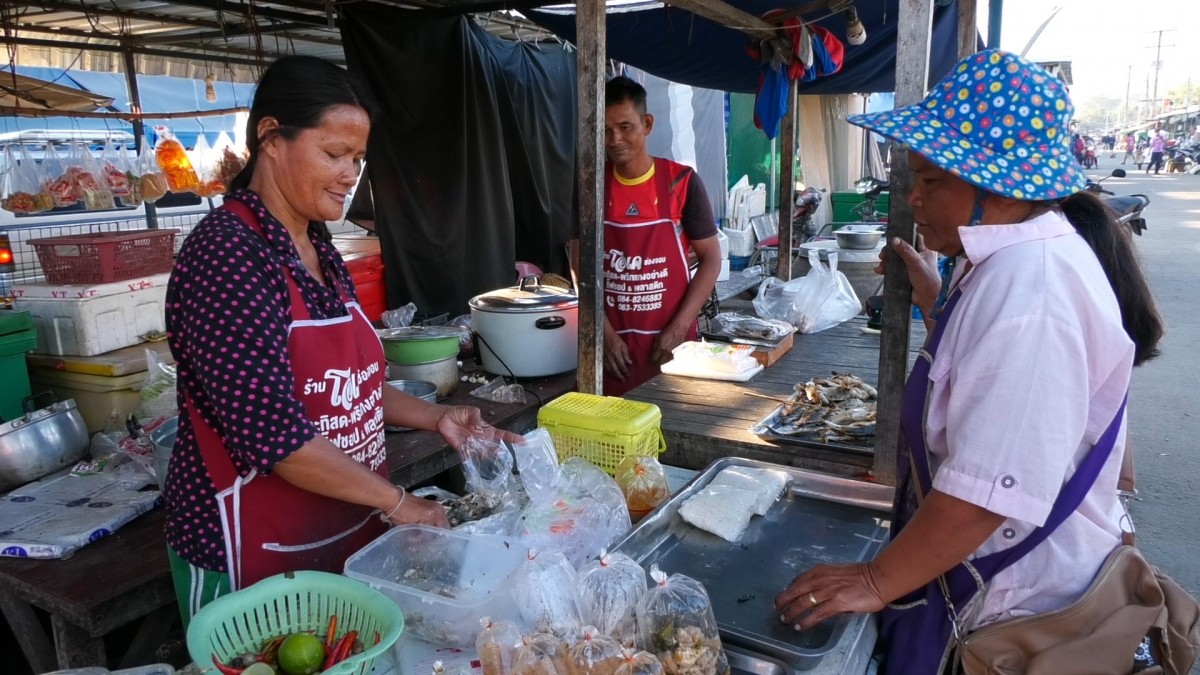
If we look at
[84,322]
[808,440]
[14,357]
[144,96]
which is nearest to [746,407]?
[808,440]

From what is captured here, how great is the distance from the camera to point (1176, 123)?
143 feet

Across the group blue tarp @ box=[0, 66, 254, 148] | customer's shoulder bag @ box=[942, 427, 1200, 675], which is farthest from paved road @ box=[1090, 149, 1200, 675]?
blue tarp @ box=[0, 66, 254, 148]

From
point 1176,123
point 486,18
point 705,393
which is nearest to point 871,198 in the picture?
point 486,18

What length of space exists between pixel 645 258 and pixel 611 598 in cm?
222

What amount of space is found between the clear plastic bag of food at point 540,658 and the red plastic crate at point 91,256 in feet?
12.5

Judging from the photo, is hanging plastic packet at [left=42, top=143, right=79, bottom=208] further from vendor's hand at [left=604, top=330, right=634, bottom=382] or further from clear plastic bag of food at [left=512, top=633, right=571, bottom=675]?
clear plastic bag of food at [left=512, top=633, right=571, bottom=675]

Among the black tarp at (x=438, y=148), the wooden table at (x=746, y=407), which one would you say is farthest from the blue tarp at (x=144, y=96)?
the wooden table at (x=746, y=407)

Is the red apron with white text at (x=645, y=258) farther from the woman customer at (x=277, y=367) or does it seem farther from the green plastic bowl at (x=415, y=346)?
the woman customer at (x=277, y=367)

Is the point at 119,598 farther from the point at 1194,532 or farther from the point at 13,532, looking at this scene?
the point at 1194,532

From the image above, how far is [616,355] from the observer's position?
3.43 meters

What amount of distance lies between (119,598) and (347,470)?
116 centimetres

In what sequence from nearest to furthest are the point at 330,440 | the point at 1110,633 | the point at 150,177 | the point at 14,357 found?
the point at 1110,633 → the point at 330,440 → the point at 14,357 → the point at 150,177

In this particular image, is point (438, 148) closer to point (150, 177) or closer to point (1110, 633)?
point (150, 177)

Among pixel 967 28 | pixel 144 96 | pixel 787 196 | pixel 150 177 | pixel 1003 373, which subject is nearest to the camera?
pixel 1003 373
